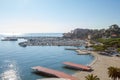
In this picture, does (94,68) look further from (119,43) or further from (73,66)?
(119,43)

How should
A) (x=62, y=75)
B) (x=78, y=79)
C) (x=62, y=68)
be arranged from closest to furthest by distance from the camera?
1. (x=78, y=79)
2. (x=62, y=75)
3. (x=62, y=68)

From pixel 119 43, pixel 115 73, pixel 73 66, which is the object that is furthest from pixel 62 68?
pixel 119 43

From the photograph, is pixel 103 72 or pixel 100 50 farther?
pixel 100 50

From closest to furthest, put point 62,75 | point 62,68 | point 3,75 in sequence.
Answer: point 62,75
point 3,75
point 62,68

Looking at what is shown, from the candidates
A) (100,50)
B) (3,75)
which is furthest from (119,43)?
(3,75)

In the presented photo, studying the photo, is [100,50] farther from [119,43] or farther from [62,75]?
[62,75]

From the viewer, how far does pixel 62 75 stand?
62.6 metres

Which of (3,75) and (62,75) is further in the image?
(3,75)

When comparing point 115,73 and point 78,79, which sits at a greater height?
point 115,73

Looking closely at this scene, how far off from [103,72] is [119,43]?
75.4 m

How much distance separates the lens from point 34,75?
68.4 m

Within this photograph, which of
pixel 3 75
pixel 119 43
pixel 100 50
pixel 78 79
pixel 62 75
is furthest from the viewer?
pixel 119 43

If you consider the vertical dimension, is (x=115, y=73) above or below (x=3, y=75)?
above

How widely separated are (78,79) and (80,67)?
17786mm
